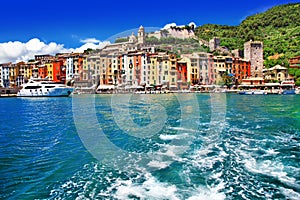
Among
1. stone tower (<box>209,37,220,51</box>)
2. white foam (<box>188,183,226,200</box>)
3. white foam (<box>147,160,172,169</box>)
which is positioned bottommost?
white foam (<box>188,183,226,200</box>)

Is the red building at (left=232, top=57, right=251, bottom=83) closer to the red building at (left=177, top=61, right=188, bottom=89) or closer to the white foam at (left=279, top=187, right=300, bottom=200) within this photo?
the red building at (left=177, top=61, right=188, bottom=89)

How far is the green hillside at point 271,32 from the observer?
79.1 m

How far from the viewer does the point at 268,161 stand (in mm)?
7535

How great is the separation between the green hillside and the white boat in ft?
169

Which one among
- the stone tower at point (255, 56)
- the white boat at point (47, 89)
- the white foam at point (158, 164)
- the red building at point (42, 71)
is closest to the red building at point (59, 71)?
the red building at point (42, 71)

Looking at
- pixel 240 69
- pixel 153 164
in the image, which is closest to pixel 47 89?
pixel 240 69

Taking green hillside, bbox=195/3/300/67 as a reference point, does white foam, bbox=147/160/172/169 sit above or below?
below

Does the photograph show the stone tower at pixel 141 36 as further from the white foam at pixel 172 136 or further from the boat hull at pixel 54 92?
the white foam at pixel 172 136

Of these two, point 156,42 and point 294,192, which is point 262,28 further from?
point 294,192

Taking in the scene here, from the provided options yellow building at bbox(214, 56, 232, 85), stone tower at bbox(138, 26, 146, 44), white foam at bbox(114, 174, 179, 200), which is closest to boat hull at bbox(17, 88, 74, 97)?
yellow building at bbox(214, 56, 232, 85)

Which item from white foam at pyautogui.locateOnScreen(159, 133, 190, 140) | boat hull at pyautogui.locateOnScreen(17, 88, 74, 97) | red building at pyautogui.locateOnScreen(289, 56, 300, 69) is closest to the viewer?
white foam at pyautogui.locateOnScreen(159, 133, 190, 140)

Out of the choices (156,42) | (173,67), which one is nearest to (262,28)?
(156,42)

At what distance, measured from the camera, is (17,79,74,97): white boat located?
4897 centimetres

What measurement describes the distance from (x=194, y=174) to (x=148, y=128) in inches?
279
